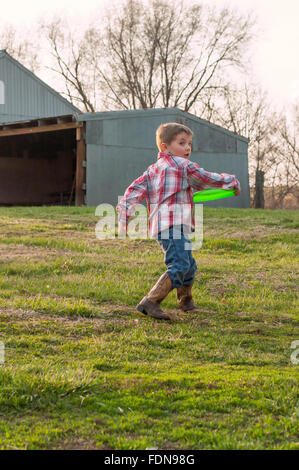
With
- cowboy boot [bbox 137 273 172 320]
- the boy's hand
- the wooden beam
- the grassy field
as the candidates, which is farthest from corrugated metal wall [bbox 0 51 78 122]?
cowboy boot [bbox 137 273 172 320]

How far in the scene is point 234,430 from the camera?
2834 millimetres

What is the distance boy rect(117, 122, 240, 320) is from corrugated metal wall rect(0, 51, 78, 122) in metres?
22.8

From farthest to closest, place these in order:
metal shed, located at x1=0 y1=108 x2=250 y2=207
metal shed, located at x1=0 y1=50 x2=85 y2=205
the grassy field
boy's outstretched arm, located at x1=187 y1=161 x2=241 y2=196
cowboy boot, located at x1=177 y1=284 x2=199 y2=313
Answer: metal shed, located at x1=0 y1=50 x2=85 y2=205
metal shed, located at x1=0 y1=108 x2=250 y2=207
cowboy boot, located at x1=177 y1=284 x2=199 y2=313
boy's outstretched arm, located at x1=187 y1=161 x2=241 y2=196
the grassy field

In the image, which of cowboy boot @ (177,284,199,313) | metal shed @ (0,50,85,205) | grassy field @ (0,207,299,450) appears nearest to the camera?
grassy field @ (0,207,299,450)

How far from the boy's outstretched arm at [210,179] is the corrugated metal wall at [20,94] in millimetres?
23026

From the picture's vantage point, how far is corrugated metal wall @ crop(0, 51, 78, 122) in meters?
26.7

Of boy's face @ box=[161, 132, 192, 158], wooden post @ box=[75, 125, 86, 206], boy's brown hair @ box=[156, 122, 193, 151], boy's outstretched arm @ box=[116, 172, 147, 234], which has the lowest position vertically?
boy's outstretched arm @ box=[116, 172, 147, 234]

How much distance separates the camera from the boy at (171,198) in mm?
5035

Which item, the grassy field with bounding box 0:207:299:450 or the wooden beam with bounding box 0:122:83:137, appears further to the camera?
the wooden beam with bounding box 0:122:83:137

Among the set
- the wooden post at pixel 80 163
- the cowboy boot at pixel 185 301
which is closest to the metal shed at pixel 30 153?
the wooden post at pixel 80 163

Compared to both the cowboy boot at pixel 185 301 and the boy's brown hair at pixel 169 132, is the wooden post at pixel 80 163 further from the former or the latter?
the boy's brown hair at pixel 169 132

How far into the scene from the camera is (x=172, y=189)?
16.6ft

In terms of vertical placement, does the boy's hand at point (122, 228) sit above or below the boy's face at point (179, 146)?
below

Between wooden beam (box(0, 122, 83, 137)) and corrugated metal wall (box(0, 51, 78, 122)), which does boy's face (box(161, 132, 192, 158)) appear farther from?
corrugated metal wall (box(0, 51, 78, 122))
